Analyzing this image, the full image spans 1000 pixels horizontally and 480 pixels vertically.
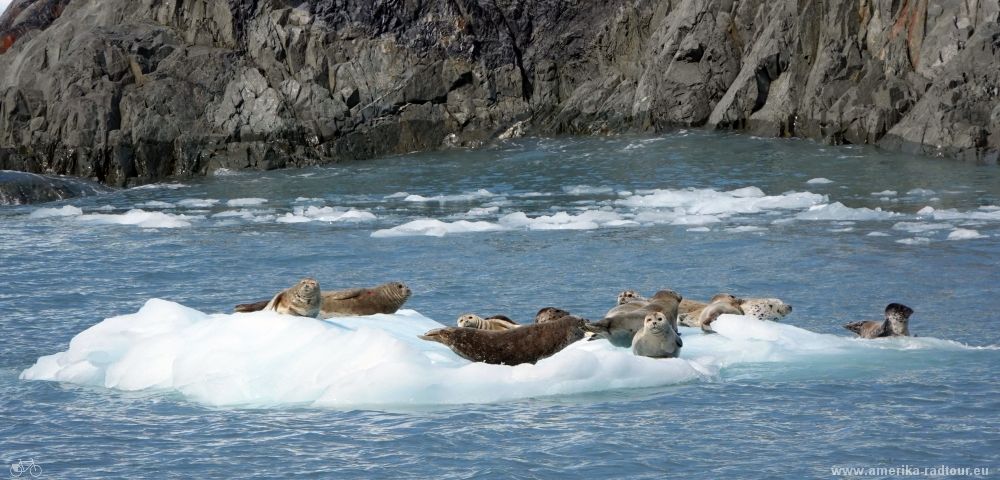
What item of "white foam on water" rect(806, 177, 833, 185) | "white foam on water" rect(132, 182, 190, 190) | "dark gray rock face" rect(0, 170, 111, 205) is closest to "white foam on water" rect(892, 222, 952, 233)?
"white foam on water" rect(806, 177, 833, 185)

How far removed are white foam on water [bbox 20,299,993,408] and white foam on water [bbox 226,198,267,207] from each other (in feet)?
50.5

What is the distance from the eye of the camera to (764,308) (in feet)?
33.8

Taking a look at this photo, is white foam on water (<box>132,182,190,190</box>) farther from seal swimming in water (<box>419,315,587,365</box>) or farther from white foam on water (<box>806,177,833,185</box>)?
seal swimming in water (<box>419,315,587,365</box>)

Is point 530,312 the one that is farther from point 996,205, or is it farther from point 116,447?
point 996,205

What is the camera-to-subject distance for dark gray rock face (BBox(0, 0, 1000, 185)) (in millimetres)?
30844

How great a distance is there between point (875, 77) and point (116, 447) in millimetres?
24933

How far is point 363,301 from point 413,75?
1084 inches

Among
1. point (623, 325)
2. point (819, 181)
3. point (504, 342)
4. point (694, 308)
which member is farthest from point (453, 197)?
point (504, 342)

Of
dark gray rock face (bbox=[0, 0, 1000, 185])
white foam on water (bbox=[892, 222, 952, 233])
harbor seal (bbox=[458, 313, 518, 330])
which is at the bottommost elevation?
white foam on water (bbox=[892, 222, 952, 233])

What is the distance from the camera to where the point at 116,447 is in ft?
23.8

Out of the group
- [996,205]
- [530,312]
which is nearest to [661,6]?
[996,205]

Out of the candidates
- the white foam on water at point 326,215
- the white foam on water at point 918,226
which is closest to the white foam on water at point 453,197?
the white foam on water at point 326,215

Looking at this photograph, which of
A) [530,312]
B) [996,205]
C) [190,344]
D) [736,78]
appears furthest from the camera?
[736,78]

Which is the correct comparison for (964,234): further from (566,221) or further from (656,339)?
(656,339)
